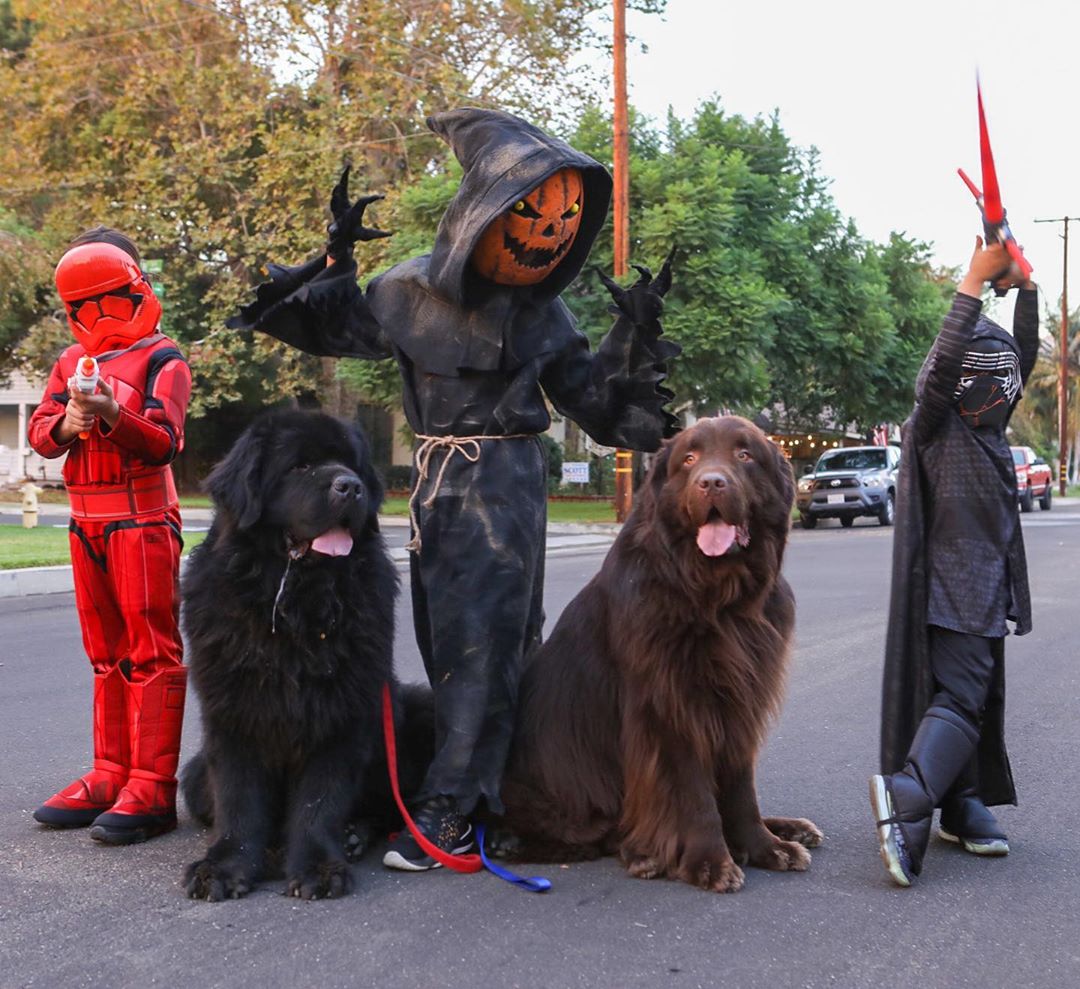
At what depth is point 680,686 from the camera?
3711 millimetres

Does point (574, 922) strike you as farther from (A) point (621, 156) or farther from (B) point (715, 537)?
(A) point (621, 156)

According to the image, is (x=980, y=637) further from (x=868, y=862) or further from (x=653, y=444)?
(x=653, y=444)

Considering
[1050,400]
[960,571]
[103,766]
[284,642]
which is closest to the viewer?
[284,642]

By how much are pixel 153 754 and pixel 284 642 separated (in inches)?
35.3

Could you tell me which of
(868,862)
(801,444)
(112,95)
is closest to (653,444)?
(868,862)

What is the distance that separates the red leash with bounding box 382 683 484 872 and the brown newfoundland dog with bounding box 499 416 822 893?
0.64 ft

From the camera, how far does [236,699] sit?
148 inches

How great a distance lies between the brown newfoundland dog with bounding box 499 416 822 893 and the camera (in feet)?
12.1

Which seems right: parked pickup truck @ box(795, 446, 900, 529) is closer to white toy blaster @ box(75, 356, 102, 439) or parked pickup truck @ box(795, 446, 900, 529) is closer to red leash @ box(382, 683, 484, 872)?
red leash @ box(382, 683, 484, 872)

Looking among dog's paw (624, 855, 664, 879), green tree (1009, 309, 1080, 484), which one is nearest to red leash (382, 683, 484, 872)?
dog's paw (624, 855, 664, 879)

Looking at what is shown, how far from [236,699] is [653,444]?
1.67 meters

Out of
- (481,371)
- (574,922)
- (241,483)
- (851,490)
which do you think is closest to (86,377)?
(241,483)

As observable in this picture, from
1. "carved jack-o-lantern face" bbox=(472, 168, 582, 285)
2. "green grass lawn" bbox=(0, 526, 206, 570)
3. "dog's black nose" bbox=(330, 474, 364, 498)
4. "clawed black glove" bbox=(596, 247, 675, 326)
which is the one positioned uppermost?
"carved jack-o-lantern face" bbox=(472, 168, 582, 285)

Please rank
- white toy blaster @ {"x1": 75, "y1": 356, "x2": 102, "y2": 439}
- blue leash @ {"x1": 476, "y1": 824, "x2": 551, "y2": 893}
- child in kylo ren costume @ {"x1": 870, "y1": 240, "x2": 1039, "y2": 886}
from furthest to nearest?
child in kylo ren costume @ {"x1": 870, "y1": 240, "x2": 1039, "y2": 886} → white toy blaster @ {"x1": 75, "y1": 356, "x2": 102, "y2": 439} → blue leash @ {"x1": 476, "y1": 824, "x2": 551, "y2": 893}
